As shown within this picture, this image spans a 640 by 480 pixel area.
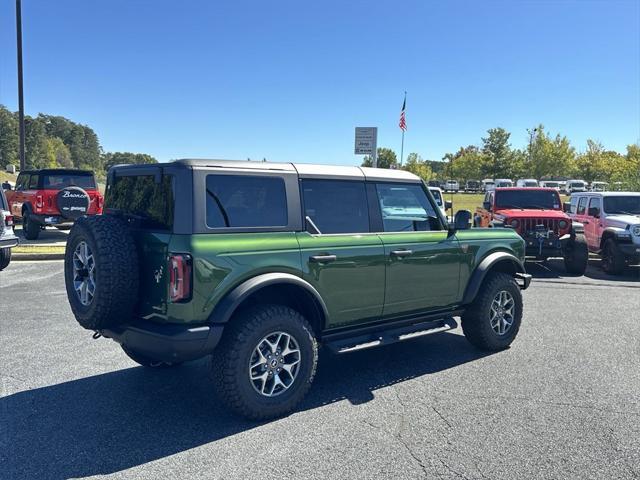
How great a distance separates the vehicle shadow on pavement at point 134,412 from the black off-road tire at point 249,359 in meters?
0.18

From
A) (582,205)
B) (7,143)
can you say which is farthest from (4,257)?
(7,143)

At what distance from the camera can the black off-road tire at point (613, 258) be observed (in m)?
11.1

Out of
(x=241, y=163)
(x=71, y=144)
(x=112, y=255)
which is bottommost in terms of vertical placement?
(x=112, y=255)

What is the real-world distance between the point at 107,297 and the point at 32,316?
155 inches

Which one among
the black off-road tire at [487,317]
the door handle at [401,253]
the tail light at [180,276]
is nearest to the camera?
the tail light at [180,276]

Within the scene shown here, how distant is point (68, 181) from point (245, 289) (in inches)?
525

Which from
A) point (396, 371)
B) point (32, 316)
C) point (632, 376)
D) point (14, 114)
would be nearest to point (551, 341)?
point (632, 376)

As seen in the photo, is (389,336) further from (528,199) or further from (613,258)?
(528,199)

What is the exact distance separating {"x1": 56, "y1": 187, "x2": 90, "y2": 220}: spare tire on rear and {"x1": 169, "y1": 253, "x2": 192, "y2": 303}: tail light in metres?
11.2

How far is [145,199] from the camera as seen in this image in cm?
400

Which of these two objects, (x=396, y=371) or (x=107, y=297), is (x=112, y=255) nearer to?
(x=107, y=297)

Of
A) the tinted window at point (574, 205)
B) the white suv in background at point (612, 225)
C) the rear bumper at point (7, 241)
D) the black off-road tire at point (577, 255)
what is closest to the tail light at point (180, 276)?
the rear bumper at point (7, 241)

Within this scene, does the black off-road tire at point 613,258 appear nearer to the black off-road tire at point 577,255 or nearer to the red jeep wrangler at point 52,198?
the black off-road tire at point 577,255

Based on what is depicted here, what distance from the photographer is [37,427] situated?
12.1 feet
